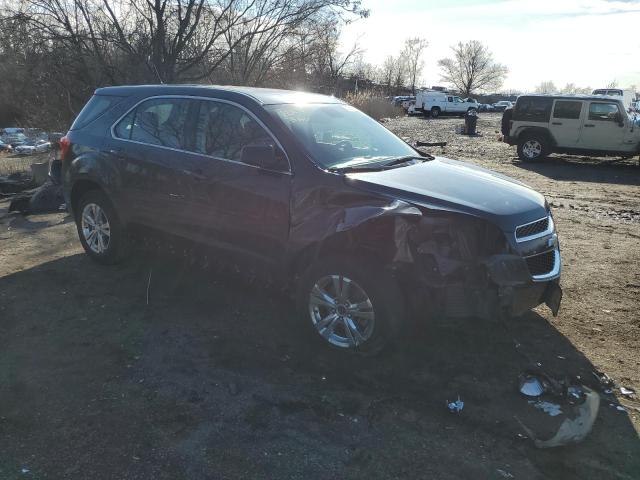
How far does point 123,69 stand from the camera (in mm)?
15656

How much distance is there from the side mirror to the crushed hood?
1.87 ft

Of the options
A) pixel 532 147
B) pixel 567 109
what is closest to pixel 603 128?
pixel 567 109

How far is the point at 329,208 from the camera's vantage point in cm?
363

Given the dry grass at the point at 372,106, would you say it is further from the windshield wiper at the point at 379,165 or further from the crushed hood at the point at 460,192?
the crushed hood at the point at 460,192

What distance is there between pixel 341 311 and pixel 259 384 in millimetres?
779

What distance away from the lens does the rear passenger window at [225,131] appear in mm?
4047

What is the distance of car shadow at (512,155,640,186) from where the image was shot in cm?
1277

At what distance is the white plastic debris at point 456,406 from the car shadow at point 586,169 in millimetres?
11032

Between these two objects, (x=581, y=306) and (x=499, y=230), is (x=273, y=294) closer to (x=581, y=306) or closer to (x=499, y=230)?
(x=499, y=230)

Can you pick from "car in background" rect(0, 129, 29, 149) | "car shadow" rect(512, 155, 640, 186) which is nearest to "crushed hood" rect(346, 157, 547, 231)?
"car shadow" rect(512, 155, 640, 186)

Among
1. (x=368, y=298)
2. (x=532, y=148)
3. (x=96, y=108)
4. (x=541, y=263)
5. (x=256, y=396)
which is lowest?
(x=256, y=396)

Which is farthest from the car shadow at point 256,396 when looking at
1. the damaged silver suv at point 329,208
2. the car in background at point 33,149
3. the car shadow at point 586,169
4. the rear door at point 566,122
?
the car in background at point 33,149

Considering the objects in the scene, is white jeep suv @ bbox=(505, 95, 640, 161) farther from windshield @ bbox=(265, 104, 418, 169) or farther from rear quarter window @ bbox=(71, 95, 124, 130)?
rear quarter window @ bbox=(71, 95, 124, 130)

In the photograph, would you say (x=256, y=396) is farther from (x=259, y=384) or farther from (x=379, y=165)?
(x=379, y=165)
